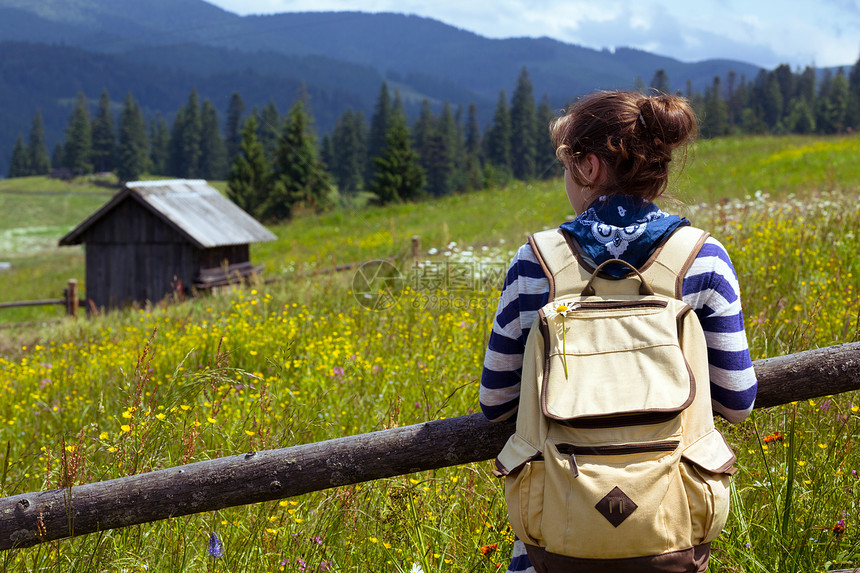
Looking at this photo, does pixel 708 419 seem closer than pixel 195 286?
Yes

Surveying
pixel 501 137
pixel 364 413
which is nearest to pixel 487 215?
pixel 364 413

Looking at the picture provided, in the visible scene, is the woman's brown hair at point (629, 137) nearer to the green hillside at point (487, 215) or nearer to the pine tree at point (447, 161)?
the green hillside at point (487, 215)

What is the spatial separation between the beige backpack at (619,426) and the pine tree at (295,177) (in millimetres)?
44250

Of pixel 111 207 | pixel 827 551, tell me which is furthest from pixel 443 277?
pixel 111 207

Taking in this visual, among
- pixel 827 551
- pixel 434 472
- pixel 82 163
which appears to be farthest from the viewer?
pixel 82 163

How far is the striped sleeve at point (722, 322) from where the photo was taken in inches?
63.6

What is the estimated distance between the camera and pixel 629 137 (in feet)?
5.45

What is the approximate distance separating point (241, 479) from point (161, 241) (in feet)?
47.4

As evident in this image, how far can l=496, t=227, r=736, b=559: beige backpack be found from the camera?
1.45 m

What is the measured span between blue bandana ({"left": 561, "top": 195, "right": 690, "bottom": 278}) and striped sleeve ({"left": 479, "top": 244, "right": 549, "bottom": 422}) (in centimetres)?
14

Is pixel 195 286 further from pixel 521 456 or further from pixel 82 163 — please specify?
pixel 82 163

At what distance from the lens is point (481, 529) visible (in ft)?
8.67

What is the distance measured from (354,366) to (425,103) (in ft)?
389

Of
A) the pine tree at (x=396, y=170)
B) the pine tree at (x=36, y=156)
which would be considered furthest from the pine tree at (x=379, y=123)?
the pine tree at (x=36, y=156)
